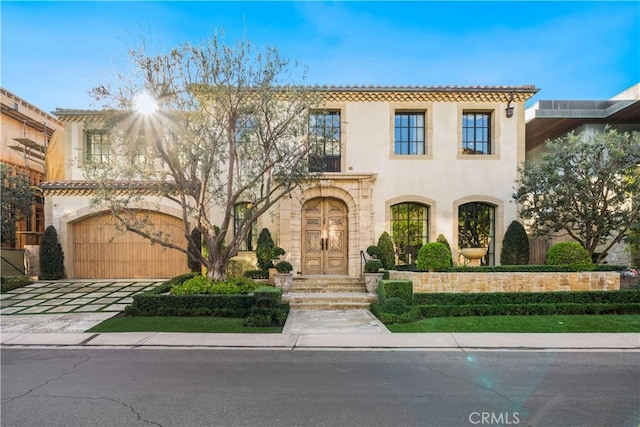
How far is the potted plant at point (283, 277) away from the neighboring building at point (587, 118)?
421 inches

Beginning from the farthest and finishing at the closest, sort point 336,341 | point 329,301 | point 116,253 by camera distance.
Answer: point 116,253
point 329,301
point 336,341

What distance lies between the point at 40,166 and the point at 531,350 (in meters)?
26.9

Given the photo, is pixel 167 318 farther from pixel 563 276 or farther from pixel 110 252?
pixel 563 276

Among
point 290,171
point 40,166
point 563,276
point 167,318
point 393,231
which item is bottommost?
point 167,318

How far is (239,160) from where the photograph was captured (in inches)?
458

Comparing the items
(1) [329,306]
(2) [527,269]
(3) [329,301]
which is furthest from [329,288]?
(2) [527,269]

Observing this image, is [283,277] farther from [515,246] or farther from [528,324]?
[515,246]

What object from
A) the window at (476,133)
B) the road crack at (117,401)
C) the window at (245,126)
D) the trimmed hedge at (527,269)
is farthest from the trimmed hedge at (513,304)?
the window at (476,133)

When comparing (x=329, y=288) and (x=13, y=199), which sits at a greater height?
(x=13, y=199)

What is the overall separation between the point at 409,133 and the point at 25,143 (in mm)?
20734

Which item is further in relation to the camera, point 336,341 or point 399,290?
point 399,290

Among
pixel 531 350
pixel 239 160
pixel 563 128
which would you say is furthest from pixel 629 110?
pixel 239 160

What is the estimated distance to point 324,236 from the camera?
1398 cm

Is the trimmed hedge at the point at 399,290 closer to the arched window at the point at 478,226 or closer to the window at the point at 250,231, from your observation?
the arched window at the point at 478,226
